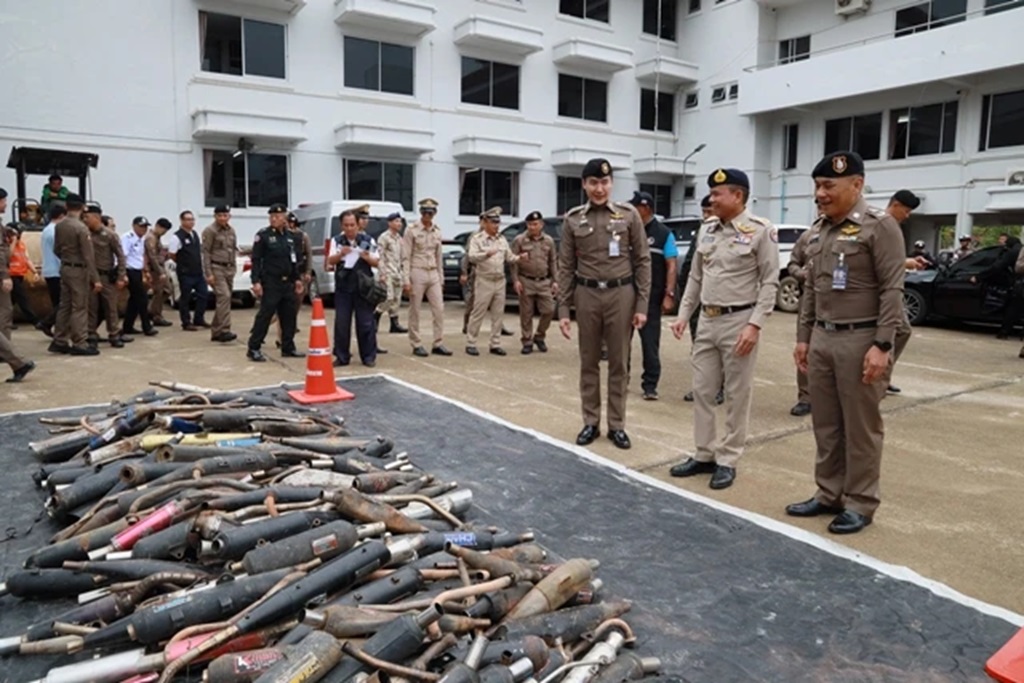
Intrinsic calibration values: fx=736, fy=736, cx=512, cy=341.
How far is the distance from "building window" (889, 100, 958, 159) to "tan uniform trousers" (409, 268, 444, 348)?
17.0 meters

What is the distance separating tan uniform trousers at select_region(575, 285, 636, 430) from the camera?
17.2 ft

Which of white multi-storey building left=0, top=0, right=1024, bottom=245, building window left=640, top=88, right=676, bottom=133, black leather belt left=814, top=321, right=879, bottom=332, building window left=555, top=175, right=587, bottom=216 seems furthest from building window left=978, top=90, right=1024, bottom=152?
black leather belt left=814, top=321, right=879, bottom=332

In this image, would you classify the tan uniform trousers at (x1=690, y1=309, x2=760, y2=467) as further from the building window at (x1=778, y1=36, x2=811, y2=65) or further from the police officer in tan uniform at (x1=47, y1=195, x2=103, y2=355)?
the building window at (x1=778, y1=36, x2=811, y2=65)

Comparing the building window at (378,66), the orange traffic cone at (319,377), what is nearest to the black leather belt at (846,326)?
the orange traffic cone at (319,377)

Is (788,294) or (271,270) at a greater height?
(271,270)

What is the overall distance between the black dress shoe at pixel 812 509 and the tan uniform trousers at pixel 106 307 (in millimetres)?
8668

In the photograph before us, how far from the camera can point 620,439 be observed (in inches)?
207

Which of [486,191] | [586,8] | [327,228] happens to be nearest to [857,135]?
[586,8]

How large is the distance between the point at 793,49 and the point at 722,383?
2242 centimetres

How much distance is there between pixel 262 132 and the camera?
16.8 meters

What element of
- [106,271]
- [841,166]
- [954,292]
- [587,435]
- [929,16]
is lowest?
[587,435]

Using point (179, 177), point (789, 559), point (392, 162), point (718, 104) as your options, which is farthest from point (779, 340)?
point (718, 104)

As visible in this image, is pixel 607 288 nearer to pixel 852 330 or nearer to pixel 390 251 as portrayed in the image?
pixel 852 330

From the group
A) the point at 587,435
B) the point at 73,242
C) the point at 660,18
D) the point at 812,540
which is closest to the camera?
the point at 812,540
